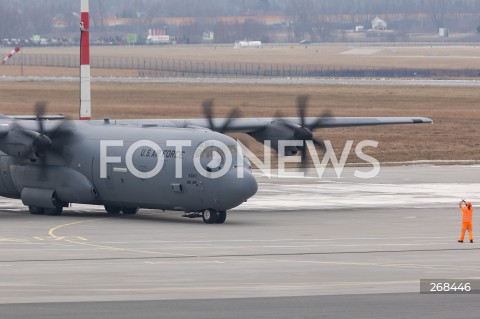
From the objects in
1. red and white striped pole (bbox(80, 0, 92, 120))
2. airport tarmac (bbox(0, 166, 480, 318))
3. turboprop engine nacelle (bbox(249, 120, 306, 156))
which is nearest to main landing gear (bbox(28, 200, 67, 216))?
airport tarmac (bbox(0, 166, 480, 318))

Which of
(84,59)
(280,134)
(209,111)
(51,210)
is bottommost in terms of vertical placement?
(51,210)

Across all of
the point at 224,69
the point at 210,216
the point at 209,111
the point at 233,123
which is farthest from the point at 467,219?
the point at 224,69

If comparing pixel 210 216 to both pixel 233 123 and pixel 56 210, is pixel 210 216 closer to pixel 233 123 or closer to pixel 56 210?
pixel 56 210

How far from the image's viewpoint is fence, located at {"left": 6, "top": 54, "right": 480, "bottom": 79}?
153 metres

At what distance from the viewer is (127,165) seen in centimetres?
3706

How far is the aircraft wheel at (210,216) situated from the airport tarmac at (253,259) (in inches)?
23.0

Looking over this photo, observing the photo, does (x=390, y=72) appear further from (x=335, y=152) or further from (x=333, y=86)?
(x=335, y=152)

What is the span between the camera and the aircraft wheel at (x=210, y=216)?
35.9 metres

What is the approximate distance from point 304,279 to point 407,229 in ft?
36.4

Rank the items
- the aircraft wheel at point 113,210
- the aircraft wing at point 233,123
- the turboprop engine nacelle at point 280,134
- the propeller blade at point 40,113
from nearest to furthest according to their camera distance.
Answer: the propeller blade at point 40,113
the aircraft wheel at point 113,210
the aircraft wing at point 233,123
the turboprop engine nacelle at point 280,134

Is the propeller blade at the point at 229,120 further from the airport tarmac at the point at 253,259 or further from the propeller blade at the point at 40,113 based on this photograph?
the propeller blade at the point at 40,113

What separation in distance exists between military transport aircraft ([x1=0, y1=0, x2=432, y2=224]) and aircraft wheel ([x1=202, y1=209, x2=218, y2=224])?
0.11 ft

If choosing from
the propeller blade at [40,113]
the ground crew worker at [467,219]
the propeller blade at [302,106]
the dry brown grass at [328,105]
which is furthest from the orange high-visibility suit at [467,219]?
the dry brown grass at [328,105]

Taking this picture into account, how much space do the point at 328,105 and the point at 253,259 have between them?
231 feet
